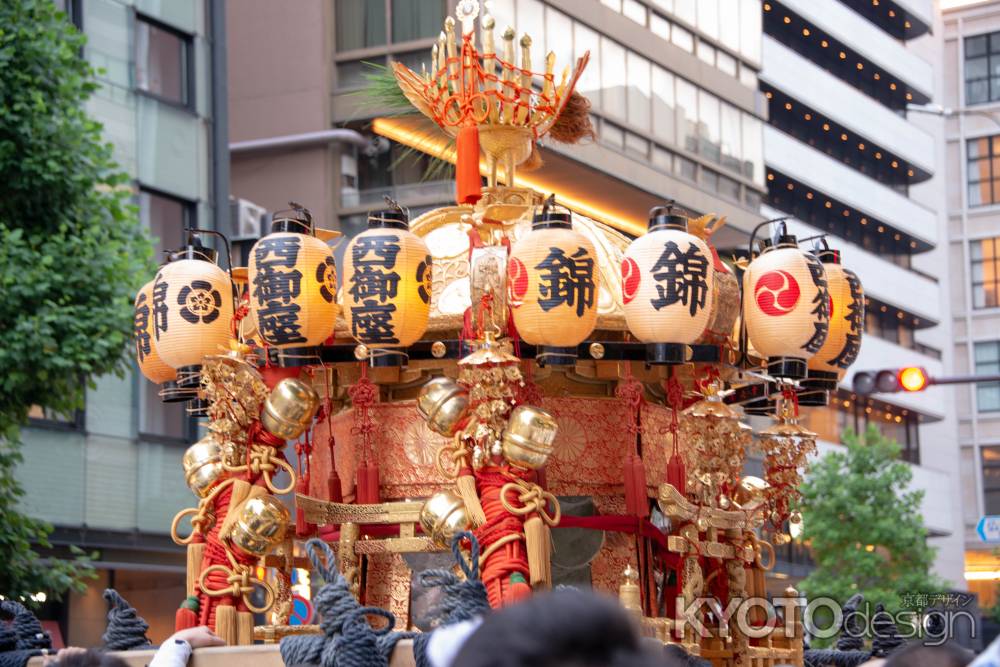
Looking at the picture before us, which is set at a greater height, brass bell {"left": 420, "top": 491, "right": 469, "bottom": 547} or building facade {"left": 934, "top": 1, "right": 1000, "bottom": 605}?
building facade {"left": 934, "top": 1, "right": 1000, "bottom": 605}

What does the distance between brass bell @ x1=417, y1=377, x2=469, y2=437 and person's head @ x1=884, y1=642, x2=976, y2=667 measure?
4.02m

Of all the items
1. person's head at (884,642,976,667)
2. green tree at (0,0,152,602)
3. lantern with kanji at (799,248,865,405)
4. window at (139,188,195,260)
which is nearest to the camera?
person's head at (884,642,976,667)

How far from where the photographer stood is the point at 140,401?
23.2 metres

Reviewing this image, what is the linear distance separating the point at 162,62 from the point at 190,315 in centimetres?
1743

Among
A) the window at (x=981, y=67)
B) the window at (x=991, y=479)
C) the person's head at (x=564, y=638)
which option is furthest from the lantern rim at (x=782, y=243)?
the window at (x=981, y=67)

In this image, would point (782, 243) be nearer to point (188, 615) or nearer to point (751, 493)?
point (751, 493)

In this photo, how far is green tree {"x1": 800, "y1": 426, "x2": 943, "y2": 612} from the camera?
32000 mm

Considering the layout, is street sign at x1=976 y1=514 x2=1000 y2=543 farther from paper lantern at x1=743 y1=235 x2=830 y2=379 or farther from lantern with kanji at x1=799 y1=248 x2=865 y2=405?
paper lantern at x1=743 y1=235 x2=830 y2=379

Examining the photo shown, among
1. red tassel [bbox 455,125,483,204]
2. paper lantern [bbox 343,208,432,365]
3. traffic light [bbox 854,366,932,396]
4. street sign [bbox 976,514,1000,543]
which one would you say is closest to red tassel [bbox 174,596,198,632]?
paper lantern [bbox 343,208,432,365]

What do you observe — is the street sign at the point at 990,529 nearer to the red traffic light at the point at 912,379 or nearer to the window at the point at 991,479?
the red traffic light at the point at 912,379

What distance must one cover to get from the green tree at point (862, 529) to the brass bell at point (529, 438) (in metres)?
25.7

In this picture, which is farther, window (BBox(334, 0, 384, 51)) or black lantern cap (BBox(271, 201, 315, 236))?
window (BBox(334, 0, 384, 51))

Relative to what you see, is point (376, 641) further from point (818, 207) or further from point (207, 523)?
point (818, 207)

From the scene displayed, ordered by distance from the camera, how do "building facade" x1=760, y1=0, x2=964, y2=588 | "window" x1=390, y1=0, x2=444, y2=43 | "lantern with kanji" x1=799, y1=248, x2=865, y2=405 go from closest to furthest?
"lantern with kanji" x1=799, y1=248, x2=865, y2=405 < "window" x1=390, y1=0, x2=444, y2=43 < "building facade" x1=760, y1=0, x2=964, y2=588
